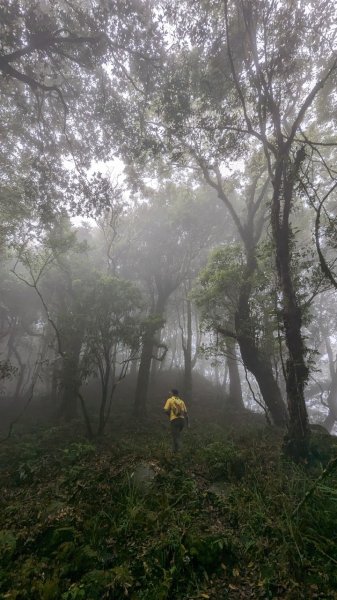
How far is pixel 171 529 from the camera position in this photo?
4703mm

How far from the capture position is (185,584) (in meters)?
3.94

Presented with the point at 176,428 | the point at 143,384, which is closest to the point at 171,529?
the point at 176,428

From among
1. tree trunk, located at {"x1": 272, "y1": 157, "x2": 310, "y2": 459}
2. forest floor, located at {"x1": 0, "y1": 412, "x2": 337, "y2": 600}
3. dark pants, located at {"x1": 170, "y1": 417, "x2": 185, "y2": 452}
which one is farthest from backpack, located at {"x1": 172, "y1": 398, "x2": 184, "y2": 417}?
tree trunk, located at {"x1": 272, "y1": 157, "x2": 310, "y2": 459}

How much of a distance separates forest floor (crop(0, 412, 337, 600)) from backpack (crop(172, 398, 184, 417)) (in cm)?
214

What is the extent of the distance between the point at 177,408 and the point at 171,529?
497 centimetres

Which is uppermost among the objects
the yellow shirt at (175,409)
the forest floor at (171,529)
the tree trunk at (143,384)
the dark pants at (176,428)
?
the tree trunk at (143,384)

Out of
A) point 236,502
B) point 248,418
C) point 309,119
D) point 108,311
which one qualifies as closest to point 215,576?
point 236,502

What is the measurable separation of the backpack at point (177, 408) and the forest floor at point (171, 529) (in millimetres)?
2135

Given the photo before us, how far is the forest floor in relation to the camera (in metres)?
3.82

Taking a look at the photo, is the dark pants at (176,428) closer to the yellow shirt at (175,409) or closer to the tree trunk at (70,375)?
the yellow shirt at (175,409)

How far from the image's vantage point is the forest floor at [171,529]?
12.5 ft

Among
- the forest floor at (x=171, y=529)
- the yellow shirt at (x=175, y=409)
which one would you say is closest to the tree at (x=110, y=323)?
the yellow shirt at (x=175, y=409)

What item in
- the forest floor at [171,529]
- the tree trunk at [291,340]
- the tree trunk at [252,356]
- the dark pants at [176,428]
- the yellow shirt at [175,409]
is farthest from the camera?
the tree trunk at [252,356]

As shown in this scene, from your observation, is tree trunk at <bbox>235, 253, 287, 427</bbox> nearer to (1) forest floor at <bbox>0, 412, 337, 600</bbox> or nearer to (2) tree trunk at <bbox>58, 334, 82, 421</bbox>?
(1) forest floor at <bbox>0, 412, 337, 600</bbox>
